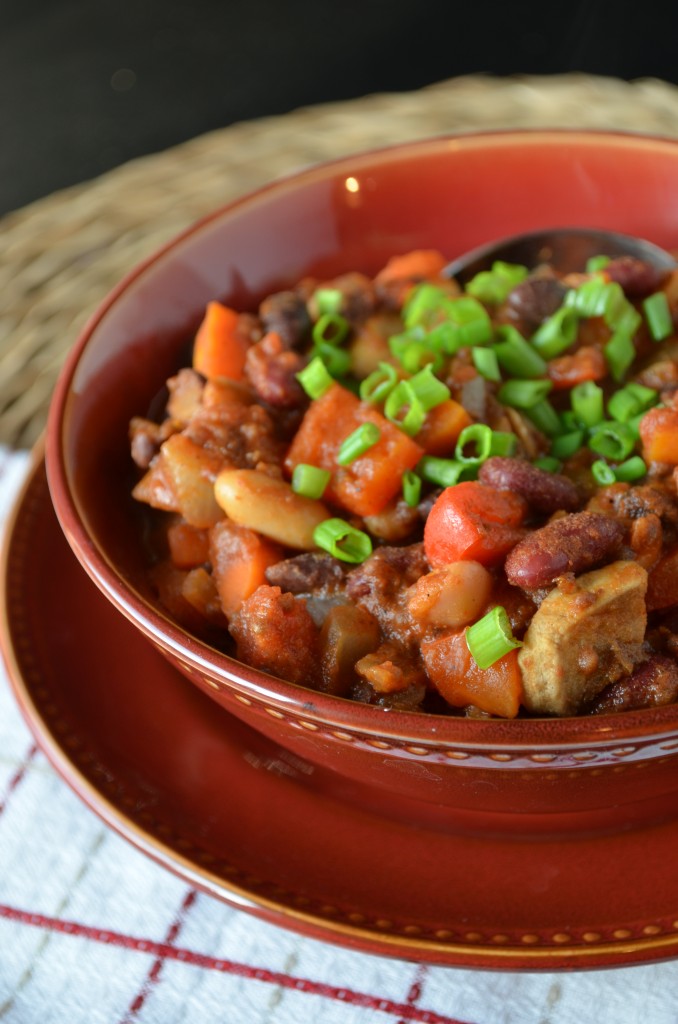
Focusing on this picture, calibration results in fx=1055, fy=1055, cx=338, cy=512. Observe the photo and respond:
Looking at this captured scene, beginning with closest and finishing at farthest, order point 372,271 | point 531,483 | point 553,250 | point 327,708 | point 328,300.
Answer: point 327,708 < point 531,483 < point 328,300 < point 553,250 < point 372,271

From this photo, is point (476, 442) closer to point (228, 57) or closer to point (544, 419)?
point (544, 419)

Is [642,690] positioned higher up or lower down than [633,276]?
lower down

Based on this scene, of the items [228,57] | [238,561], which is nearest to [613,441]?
[238,561]

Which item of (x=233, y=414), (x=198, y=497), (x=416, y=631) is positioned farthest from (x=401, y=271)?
(x=416, y=631)

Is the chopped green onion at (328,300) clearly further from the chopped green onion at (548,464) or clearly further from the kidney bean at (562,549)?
the kidney bean at (562,549)

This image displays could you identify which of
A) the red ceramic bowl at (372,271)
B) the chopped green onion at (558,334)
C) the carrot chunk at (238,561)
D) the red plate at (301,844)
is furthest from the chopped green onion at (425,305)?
the red plate at (301,844)

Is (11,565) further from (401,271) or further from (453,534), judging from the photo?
(401,271)

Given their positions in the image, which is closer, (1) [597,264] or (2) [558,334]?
(2) [558,334]

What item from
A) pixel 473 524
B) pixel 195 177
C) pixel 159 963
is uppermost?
pixel 473 524
